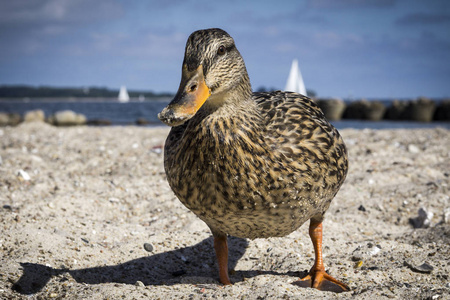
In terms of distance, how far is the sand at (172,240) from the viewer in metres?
3.55

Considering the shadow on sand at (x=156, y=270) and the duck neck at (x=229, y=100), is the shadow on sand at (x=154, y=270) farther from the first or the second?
the duck neck at (x=229, y=100)

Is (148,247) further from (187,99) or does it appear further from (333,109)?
(333,109)

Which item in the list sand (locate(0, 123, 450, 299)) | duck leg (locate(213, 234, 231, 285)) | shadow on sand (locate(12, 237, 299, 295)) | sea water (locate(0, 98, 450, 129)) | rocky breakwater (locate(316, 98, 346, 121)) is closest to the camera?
sand (locate(0, 123, 450, 299))

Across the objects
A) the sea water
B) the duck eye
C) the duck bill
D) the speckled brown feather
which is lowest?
the sea water

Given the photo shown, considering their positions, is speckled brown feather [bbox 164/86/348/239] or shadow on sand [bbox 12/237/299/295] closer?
speckled brown feather [bbox 164/86/348/239]

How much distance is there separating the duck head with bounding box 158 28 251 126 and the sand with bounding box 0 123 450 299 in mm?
1625

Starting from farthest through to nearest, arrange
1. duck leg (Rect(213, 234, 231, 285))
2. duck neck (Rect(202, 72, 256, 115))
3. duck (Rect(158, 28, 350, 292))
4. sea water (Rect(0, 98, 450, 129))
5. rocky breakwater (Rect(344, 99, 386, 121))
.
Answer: rocky breakwater (Rect(344, 99, 386, 121)), sea water (Rect(0, 98, 450, 129)), duck leg (Rect(213, 234, 231, 285)), duck neck (Rect(202, 72, 256, 115)), duck (Rect(158, 28, 350, 292))

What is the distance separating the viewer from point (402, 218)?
5676mm

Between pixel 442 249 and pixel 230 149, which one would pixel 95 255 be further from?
pixel 442 249

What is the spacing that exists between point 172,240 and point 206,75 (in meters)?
2.72

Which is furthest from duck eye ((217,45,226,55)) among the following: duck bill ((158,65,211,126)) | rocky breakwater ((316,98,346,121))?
rocky breakwater ((316,98,346,121))

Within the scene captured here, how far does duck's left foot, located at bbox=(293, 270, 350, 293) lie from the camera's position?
3697mm

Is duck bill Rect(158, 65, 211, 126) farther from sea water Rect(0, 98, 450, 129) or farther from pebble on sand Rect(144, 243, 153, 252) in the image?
sea water Rect(0, 98, 450, 129)

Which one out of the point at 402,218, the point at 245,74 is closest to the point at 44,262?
the point at 245,74
